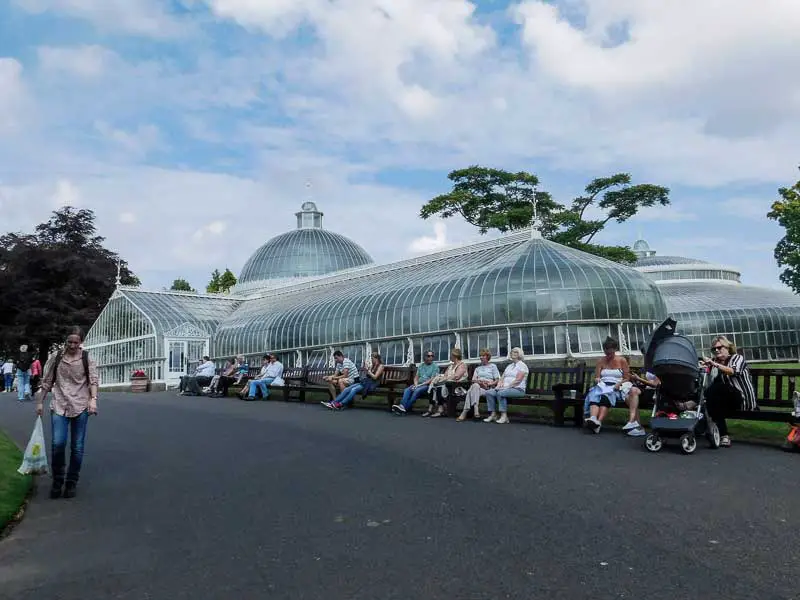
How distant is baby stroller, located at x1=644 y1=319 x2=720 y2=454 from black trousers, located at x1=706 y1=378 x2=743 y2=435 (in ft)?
0.42

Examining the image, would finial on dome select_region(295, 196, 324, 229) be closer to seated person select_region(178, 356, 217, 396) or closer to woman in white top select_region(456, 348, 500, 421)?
seated person select_region(178, 356, 217, 396)

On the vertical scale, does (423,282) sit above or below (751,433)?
above

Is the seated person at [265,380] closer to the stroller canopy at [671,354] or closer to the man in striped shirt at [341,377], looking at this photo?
the man in striped shirt at [341,377]

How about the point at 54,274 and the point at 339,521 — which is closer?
the point at 339,521

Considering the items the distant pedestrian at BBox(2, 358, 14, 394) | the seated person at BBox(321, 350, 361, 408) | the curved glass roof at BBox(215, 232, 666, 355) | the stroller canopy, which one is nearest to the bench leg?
the seated person at BBox(321, 350, 361, 408)

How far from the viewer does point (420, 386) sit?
50.5 ft

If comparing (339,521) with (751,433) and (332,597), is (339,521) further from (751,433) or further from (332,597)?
(751,433)

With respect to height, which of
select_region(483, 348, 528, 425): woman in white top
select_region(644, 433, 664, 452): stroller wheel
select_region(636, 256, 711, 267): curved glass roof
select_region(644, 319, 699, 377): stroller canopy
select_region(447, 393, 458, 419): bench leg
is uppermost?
select_region(636, 256, 711, 267): curved glass roof

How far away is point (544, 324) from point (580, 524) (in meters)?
19.3

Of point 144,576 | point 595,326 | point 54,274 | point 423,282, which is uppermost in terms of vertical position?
point 54,274

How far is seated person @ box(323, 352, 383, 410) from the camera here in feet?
56.6

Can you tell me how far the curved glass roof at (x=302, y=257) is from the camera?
56188 millimetres

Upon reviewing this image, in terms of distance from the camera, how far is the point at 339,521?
6.07 metres

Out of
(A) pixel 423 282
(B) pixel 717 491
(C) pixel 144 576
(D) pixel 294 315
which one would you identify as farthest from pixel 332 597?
(D) pixel 294 315
